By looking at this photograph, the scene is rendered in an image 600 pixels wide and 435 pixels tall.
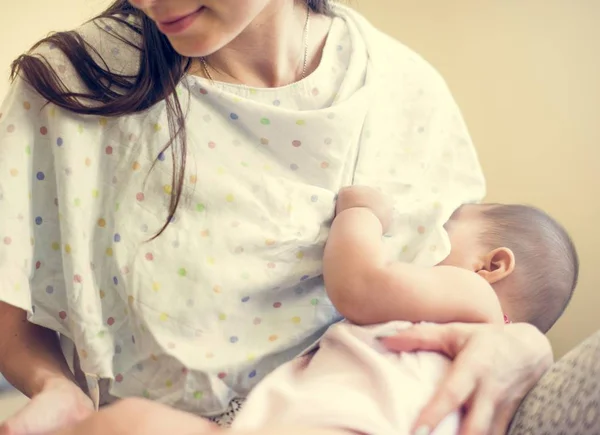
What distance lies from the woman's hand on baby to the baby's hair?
0.58m

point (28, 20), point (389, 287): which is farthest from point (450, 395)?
point (28, 20)

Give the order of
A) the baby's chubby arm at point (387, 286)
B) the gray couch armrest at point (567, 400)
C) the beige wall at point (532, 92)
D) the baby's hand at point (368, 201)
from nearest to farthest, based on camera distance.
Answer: the gray couch armrest at point (567, 400), the baby's chubby arm at point (387, 286), the baby's hand at point (368, 201), the beige wall at point (532, 92)

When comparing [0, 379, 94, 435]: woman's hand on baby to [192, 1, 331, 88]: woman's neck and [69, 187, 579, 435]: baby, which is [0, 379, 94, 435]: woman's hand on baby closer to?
[69, 187, 579, 435]: baby

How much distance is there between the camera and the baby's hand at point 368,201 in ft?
2.71

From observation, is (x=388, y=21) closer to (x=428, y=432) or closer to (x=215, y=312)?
(x=215, y=312)

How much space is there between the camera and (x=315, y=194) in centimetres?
84

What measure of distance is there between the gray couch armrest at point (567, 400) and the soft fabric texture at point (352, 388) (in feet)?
0.25

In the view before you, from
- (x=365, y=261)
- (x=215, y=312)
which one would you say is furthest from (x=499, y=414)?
(x=215, y=312)

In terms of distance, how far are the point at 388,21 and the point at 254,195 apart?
1.18 meters

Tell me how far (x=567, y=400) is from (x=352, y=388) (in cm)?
20

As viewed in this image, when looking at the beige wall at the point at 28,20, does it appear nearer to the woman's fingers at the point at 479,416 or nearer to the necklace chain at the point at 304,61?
the necklace chain at the point at 304,61

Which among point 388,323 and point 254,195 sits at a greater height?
point 254,195

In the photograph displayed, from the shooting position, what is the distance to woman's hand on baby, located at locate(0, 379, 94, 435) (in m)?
0.62

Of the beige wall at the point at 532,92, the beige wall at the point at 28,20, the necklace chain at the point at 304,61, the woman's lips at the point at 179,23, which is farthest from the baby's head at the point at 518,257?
the beige wall at the point at 28,20
